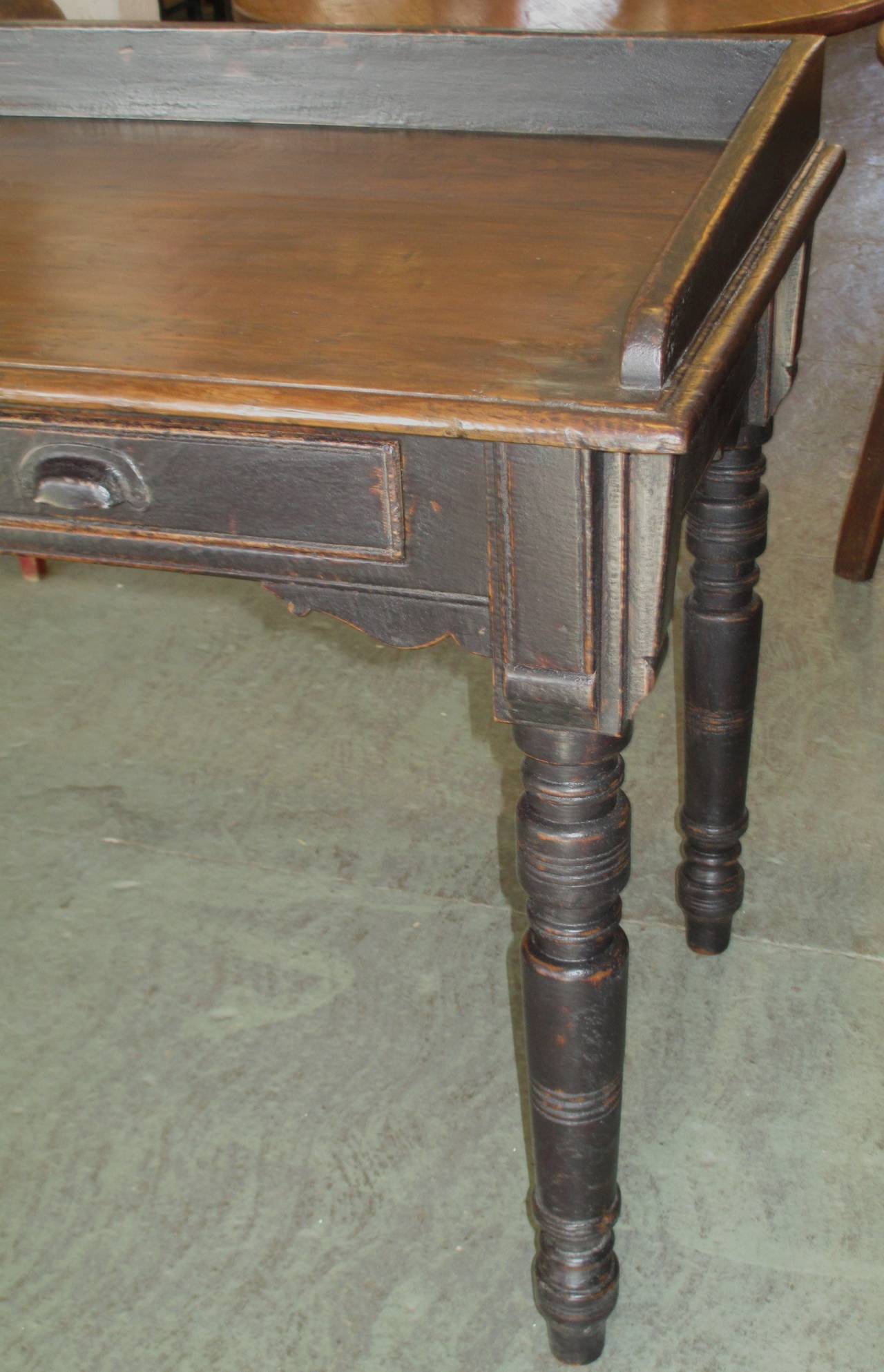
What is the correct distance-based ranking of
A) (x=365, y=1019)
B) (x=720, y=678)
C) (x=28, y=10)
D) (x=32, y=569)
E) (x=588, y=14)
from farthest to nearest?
(x=32, y=569)
(x=588, y=14)
(x=28, y=10)
(x=365, y=1019)
(x=720, y=678)

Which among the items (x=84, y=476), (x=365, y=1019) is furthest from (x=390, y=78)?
(x=365, y=1019)

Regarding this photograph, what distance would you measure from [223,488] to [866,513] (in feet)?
5.46

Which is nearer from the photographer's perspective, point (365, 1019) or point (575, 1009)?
point (575, 1009)

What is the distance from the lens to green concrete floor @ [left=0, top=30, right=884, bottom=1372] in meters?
1.39

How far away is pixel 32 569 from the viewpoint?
2605 millimetres

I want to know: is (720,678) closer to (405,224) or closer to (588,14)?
(405,224)

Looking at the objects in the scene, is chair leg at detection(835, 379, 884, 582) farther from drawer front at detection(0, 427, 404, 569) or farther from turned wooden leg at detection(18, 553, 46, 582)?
drawer front at detection(0, 427, 404, 569)

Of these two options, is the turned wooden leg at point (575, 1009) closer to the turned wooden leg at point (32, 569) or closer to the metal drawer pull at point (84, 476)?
the metal drawer pull at point (84, 476)

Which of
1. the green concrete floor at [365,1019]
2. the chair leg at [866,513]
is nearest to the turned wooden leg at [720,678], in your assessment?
the green concrete floor at [365,1019]

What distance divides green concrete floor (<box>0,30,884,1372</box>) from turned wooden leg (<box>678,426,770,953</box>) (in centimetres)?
10

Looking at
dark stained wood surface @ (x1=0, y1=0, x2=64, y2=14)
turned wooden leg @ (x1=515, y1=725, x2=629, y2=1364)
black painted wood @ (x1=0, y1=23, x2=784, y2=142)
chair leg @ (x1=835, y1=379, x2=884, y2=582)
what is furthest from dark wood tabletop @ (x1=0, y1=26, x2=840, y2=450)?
chair leg @ (x1=835, y1=379, x2=884, y2=582)

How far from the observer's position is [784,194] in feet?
4.00

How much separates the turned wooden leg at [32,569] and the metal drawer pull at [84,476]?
5.21ft

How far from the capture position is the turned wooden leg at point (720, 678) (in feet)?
4.94
